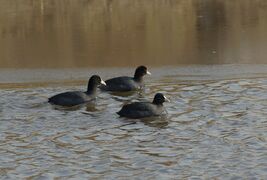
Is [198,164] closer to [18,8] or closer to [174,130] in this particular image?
[174,130]

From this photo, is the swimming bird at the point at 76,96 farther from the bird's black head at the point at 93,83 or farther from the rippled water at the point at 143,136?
the rippled water at the point at 143,136

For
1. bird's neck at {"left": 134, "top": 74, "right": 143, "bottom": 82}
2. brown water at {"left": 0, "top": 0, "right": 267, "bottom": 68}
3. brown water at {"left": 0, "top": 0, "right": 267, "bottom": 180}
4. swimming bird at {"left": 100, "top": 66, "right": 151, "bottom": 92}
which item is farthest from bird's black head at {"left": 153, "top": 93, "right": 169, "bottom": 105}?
brown water at {"left": 0, "top": 0, "right": 267, "bottom": 68}

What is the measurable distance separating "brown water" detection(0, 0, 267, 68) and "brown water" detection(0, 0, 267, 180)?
0.11ft

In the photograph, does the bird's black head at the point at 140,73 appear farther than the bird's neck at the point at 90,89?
Yes

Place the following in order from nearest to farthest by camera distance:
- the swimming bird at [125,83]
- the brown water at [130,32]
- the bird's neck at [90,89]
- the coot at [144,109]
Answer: the coot at [144,109] → the bird's neck at [90,89] → the swimming bird at [125,83] → the brown water at [130,32]

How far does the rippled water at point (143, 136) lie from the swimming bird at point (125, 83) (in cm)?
17

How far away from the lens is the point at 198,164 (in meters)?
13.3

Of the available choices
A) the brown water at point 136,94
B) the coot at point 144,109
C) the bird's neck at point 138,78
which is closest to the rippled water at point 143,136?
the brown water at point 136,94

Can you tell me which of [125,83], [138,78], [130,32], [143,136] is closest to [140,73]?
[138,78]

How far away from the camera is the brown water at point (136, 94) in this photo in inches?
532

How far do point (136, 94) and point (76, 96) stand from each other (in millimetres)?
1736

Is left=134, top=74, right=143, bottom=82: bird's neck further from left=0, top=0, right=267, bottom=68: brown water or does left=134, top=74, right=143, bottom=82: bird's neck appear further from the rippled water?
left=0, top=0, right=267, bottom=68: brown water

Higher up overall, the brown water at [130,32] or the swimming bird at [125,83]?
the brown water at [130,32]

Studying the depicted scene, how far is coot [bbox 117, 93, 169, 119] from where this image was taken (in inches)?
643
